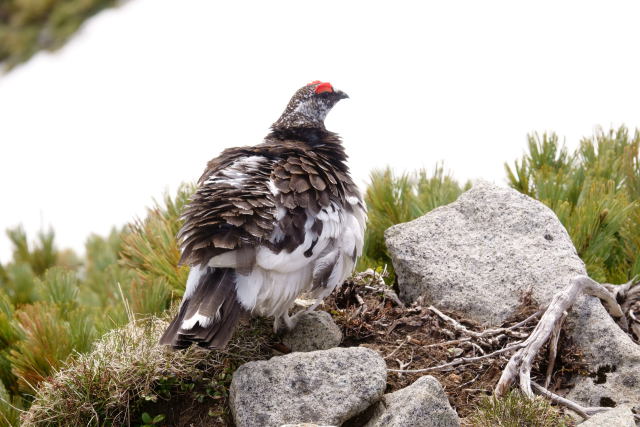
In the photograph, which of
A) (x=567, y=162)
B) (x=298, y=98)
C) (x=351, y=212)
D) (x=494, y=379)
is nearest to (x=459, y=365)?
(x=494, y=379)

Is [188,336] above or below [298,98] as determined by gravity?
below

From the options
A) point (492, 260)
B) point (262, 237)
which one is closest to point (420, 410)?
point (262, 237)

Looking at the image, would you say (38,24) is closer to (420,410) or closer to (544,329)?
(544,329)

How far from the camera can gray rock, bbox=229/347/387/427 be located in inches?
97.4

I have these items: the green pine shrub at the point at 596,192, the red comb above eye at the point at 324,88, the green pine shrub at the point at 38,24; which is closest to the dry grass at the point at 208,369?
the green pine shrub at the point at 596,192

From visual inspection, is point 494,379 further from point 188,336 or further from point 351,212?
point 188,336

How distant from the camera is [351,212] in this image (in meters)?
3.12

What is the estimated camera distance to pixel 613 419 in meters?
2.30

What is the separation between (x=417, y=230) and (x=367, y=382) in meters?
1.05

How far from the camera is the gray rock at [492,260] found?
117 inches

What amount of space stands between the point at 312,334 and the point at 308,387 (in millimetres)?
519

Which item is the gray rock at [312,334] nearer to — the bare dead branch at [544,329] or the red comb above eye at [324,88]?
the bare dead branch at [544,329]

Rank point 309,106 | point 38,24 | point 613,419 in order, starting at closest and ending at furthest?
1. point 613,419
2. point 309,106
3. point 38,24

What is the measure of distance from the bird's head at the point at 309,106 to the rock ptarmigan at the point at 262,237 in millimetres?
514
